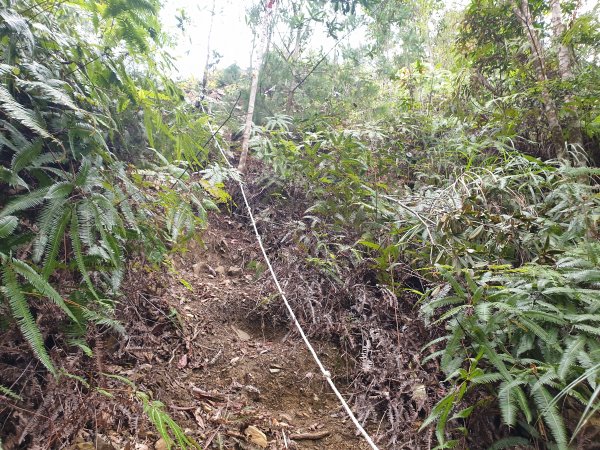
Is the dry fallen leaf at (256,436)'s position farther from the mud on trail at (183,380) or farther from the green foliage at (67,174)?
the green foliage at (67,174)

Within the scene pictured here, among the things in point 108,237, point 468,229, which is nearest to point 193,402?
point 108,237

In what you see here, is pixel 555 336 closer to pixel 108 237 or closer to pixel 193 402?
pixel 193 402

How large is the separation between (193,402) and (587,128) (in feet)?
13.3

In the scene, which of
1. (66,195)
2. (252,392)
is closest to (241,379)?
(252,392)

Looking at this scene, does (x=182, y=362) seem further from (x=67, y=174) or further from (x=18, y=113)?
(x=18, y=113)

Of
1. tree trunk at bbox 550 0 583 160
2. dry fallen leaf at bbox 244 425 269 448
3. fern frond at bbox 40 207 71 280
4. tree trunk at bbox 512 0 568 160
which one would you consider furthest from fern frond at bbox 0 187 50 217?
tree trunk at bbox 550 0 583 160

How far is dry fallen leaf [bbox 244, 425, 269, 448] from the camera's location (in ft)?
5.66

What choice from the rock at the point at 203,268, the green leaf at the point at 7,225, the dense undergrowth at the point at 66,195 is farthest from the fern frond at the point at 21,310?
the rock at the point at 203,268

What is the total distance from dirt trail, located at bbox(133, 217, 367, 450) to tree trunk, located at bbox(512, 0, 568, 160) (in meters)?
3.06

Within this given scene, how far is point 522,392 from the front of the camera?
1490 mm

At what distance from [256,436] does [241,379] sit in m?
0.44

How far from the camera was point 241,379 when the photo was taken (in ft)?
7.05

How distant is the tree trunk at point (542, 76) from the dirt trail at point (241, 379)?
306 centimetres

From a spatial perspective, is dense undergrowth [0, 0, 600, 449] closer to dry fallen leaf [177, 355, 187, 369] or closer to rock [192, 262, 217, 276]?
dry fallen leaf [177, 355, 187, 369]
